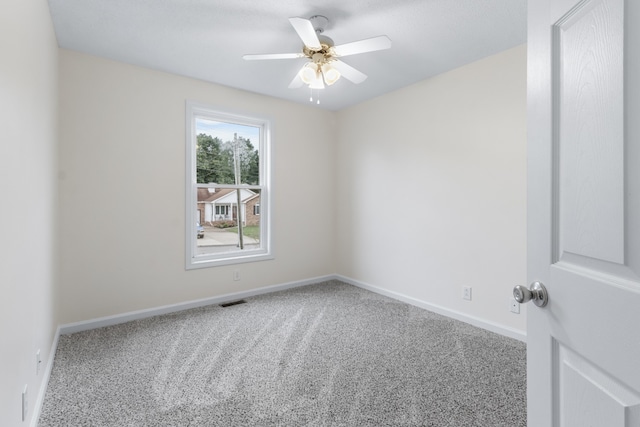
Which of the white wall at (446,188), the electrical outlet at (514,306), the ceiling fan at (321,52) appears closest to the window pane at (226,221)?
the white wall at (446,188)

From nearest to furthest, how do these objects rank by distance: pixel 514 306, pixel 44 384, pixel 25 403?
1. pixel 25 403
2. pixel 44 384
3. pixel 514 306

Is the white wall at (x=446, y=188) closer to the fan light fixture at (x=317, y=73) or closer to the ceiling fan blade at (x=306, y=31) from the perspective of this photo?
the fan light fixture at (x=317, y=73)

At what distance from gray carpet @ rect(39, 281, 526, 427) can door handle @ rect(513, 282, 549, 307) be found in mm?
1148

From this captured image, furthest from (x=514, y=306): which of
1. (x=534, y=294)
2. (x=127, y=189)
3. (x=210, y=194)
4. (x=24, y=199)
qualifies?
(x=127, y=189)

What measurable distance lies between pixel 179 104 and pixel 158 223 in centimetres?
125

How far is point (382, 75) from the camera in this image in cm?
325

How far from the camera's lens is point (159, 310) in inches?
127

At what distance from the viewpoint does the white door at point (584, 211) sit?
0.64 metres

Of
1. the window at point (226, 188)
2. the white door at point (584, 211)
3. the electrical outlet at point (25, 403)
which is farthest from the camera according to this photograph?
the window at point (226, 188)

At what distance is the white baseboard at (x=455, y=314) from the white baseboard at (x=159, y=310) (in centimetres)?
100

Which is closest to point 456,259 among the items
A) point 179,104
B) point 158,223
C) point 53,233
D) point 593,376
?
point 593,376

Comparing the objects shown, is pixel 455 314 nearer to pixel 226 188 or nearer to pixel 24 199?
pixel 226 188

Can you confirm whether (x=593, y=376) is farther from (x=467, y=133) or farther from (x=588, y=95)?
(x=467, y=133)

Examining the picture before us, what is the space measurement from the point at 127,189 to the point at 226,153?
1156 millimetres
